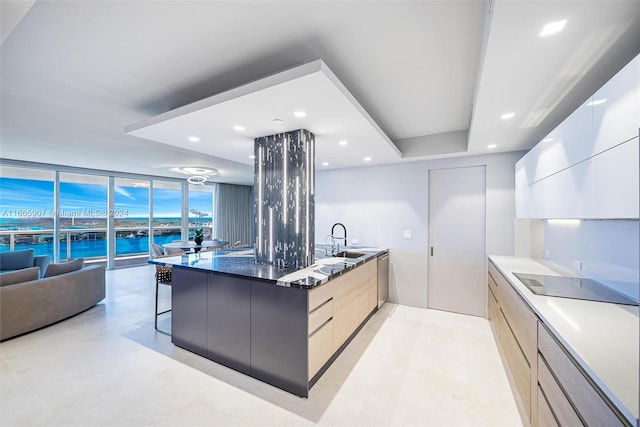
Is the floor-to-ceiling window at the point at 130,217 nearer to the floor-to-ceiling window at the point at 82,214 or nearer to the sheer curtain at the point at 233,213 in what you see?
the floor-to-ceiling window at the point at 82,214

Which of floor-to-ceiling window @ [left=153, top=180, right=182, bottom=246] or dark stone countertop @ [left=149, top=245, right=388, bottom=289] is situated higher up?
floor-to-ceiling window @ [left=153, top=180, right=182, bottom=246]

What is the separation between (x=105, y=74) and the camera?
2.13 meters

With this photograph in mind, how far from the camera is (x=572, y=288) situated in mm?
1946

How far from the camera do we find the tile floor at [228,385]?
1818 mm

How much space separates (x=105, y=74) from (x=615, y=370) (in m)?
3.63

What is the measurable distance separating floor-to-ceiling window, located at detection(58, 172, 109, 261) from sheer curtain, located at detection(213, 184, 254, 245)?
3.25 metres

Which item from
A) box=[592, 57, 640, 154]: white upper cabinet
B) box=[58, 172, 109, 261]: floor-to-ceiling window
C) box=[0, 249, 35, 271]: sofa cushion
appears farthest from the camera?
box=[58, 172, 109, 261]: floor-to-ceiling window

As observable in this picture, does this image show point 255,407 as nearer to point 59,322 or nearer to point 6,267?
point 59,322

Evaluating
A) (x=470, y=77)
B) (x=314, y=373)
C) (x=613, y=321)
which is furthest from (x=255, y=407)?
(x=470, y=77)

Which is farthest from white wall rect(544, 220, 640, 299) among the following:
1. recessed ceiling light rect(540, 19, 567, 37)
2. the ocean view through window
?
the ocean view through window

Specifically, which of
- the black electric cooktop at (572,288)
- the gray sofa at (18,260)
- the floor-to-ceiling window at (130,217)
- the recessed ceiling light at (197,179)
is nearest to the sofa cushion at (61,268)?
the gray sofa at (18,260)

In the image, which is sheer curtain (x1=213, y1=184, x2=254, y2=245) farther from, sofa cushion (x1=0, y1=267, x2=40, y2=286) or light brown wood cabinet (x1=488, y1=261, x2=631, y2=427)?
light brown wood cabinet (x1=488, y1=261, x2=631, y2=427)

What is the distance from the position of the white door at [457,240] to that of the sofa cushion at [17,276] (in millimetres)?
5490

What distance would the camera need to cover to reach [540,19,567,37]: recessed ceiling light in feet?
3.96
